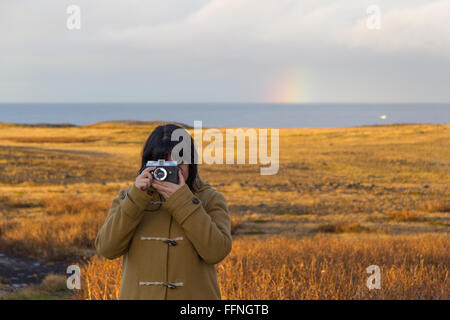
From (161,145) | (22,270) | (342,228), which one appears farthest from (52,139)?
(161,145)

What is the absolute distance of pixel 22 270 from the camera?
801cm

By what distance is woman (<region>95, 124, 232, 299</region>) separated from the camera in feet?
7.65

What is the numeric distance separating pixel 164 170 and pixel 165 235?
32 centimetres

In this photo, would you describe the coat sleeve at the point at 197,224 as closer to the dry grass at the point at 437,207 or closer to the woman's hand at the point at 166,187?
the woman's hand at the point at 166,187

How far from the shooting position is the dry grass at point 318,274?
15.8 ft

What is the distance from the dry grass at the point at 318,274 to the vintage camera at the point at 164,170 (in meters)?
2.17

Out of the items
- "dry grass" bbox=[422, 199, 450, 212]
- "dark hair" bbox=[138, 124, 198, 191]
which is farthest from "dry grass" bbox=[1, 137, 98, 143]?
"dark hair" bbox=[138, 124, 198, 191]

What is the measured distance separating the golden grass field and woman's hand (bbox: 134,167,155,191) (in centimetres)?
242

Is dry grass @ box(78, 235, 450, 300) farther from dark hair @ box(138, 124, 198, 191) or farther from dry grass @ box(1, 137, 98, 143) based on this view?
dry grass @ box(1, 137, 98, 143)

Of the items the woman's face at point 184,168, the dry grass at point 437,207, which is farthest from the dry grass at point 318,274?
the dry grass at point 437,207

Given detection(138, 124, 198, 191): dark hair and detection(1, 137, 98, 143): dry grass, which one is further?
detection(1, 137, 98, 143): dry grass

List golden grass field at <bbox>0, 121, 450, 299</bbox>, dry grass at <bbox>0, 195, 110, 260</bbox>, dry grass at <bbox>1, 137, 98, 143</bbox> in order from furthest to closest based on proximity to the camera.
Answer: dry grass at <bbox>1, 137, 98, 143</bbox>, dry grass at <bbox>0, 195, 110, 260</bbox>, golden grass field at <bbox>0, 121, 450, 299</bbox>
